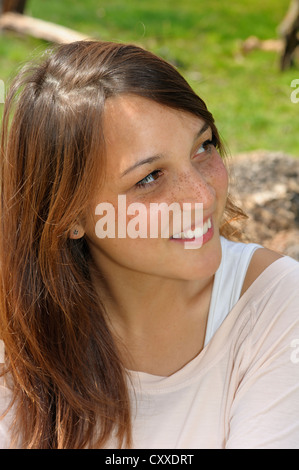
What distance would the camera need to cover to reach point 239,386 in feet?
5.76

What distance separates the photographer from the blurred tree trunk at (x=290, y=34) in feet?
20.8

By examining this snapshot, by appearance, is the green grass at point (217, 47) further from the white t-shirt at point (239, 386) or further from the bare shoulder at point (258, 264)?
the white t-shirt at point (239, 386)

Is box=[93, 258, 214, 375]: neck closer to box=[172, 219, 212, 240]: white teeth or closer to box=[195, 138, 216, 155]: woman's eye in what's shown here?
box=[172, 219, 212, 240]: white teeth

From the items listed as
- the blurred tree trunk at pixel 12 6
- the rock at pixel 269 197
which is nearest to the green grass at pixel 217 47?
the blurred tree trunk at pixel 12 6

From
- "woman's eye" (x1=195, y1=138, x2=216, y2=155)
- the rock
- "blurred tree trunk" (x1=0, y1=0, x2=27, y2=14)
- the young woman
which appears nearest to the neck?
the young woman

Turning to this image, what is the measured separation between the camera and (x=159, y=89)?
66.1 inches

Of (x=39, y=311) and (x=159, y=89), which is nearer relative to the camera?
(x=159, y=89)

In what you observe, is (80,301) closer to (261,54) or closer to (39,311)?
(39,311)

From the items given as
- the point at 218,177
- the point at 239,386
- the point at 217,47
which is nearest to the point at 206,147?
the point at 218,177

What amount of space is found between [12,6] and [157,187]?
708 cm

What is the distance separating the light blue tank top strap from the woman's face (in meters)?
0.19

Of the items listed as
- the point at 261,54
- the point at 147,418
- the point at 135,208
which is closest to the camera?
the point at 135,208

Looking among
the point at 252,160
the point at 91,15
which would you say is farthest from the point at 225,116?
the point at 91,15
